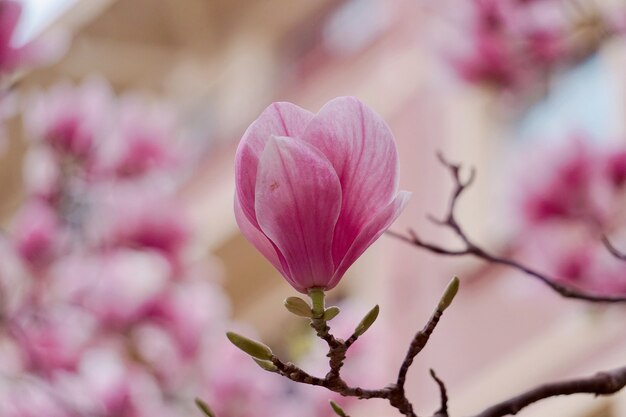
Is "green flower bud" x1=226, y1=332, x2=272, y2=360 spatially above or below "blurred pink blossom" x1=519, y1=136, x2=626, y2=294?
below

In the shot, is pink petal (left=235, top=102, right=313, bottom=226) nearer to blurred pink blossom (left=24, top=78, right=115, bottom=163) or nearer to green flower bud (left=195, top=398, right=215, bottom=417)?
green flower bud (left=195, top=398, right=215, bottom=417)

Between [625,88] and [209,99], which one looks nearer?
[625,88]

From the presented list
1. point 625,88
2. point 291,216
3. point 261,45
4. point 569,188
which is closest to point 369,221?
point 291,216

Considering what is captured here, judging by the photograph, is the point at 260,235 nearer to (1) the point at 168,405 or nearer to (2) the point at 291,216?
(2) the point at 291,216

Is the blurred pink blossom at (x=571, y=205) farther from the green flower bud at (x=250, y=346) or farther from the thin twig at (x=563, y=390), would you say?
the green flower bud at (x=250, y=346)

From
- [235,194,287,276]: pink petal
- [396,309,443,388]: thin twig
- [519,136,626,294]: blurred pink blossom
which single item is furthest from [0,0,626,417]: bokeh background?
[396,309,443,388]: thin twig
